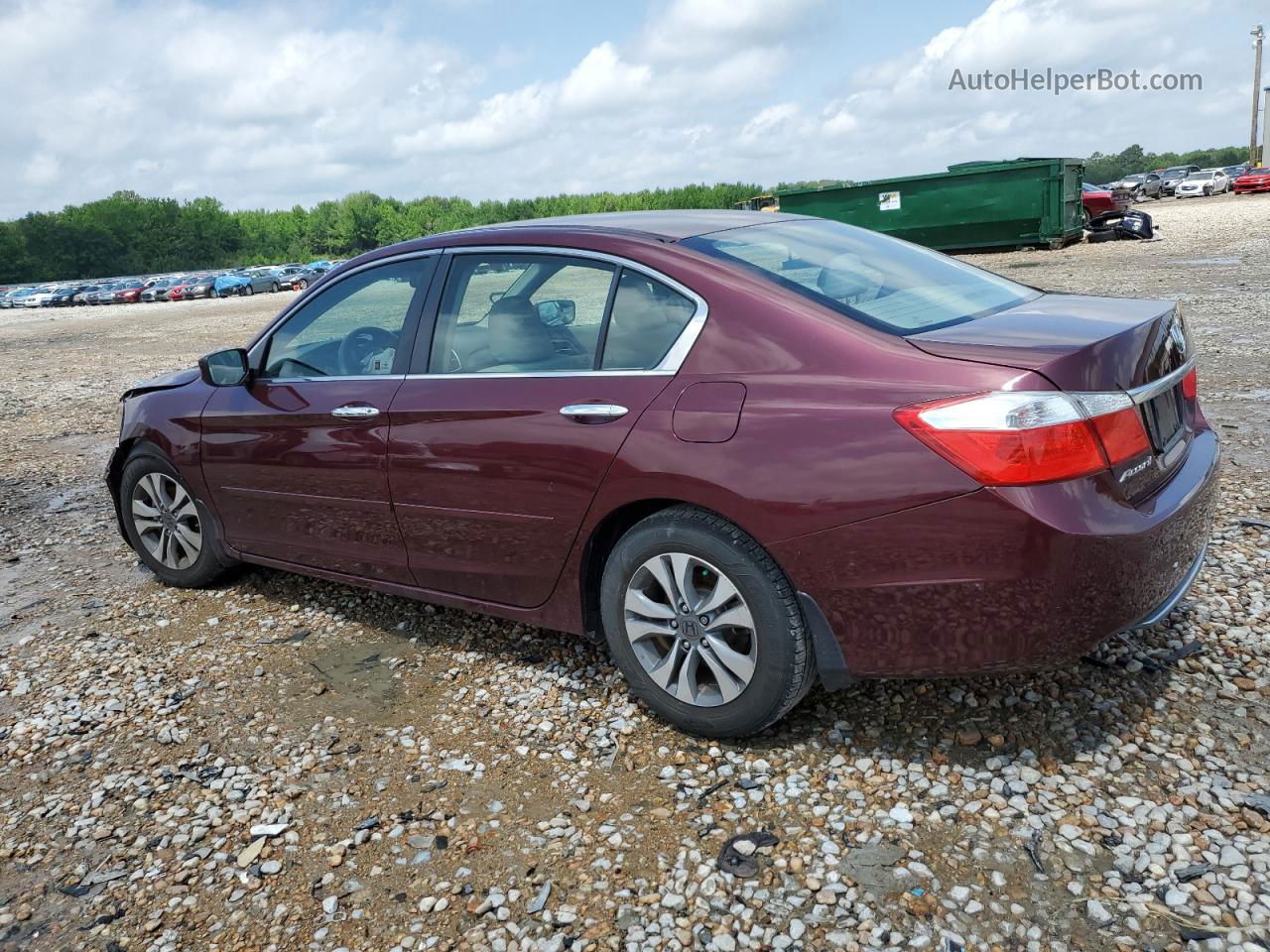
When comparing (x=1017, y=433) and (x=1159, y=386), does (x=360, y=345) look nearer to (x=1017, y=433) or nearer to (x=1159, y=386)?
(x=1017, y=433)

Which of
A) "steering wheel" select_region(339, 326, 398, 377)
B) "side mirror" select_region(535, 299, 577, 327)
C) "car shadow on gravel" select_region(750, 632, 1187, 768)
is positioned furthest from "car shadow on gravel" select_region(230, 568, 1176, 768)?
"steering wheel" select_region(339, 326, 398, 377)

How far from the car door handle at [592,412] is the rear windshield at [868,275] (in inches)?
24.9

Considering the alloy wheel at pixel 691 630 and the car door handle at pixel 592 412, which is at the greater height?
the car door handle at pixel 592 412

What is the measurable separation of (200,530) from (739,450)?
3.21m

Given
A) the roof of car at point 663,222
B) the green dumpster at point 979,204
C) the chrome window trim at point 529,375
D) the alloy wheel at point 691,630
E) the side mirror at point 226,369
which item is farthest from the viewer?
the green dumpster at point 979,204

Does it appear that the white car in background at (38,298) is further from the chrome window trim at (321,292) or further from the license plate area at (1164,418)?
the license plate area at (1164,418)

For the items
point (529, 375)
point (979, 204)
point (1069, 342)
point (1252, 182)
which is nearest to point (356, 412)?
point (529, 375)

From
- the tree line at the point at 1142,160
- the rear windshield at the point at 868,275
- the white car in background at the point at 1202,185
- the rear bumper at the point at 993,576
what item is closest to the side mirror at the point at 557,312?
the rear windshield at the point at 868,275

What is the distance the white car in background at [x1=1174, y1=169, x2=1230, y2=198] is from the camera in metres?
54.2

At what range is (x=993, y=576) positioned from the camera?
2.66m

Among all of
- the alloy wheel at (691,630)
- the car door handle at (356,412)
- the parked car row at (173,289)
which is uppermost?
the parked car row at (173,289)

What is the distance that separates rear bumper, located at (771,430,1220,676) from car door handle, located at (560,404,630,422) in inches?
26.7

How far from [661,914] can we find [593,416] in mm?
1497

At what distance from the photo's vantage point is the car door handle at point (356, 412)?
3.94 meters
